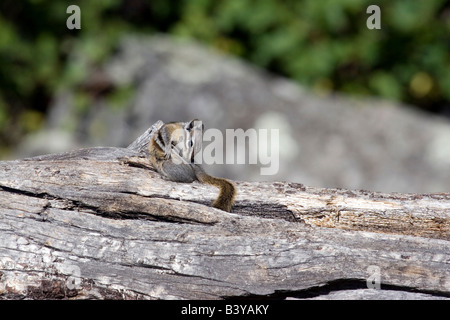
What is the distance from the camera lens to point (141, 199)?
3906 millimetres

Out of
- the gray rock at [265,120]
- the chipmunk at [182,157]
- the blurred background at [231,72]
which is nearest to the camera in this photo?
the chipmunk at [182,157]

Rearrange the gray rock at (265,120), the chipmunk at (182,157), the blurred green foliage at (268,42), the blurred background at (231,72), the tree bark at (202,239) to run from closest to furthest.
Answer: the tree bark at (202,239), the chipmunk at (182,157), the gray rock at (265,120), the blurred background at (231,72), the blurred green foliage at (268,42)

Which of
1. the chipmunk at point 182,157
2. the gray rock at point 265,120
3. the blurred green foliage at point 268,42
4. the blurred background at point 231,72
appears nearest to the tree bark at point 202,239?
the chipmunk at point 182,157

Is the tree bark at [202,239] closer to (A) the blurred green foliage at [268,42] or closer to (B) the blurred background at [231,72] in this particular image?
(B) the blurred background at [231,72]

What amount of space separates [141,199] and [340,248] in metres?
1.14

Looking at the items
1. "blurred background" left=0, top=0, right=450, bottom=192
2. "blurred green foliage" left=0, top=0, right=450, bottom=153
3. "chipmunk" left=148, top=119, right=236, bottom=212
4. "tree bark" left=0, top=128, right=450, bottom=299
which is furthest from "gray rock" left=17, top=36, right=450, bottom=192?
"tree bark" left=0, top=128, right=450, bottom=299

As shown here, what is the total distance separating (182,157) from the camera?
4.57 metres

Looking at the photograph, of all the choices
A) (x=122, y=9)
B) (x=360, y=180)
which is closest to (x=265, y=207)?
(x=360, y=180)

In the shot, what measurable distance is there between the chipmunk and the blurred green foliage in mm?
4131

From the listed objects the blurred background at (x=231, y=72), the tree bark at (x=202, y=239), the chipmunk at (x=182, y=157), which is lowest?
the tree bark at (x=202, y=239)

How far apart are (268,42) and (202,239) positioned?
584cm

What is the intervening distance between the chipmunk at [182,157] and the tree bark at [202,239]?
0.22 ft

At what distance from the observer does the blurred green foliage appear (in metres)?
8.98

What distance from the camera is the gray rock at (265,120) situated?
287 inches
